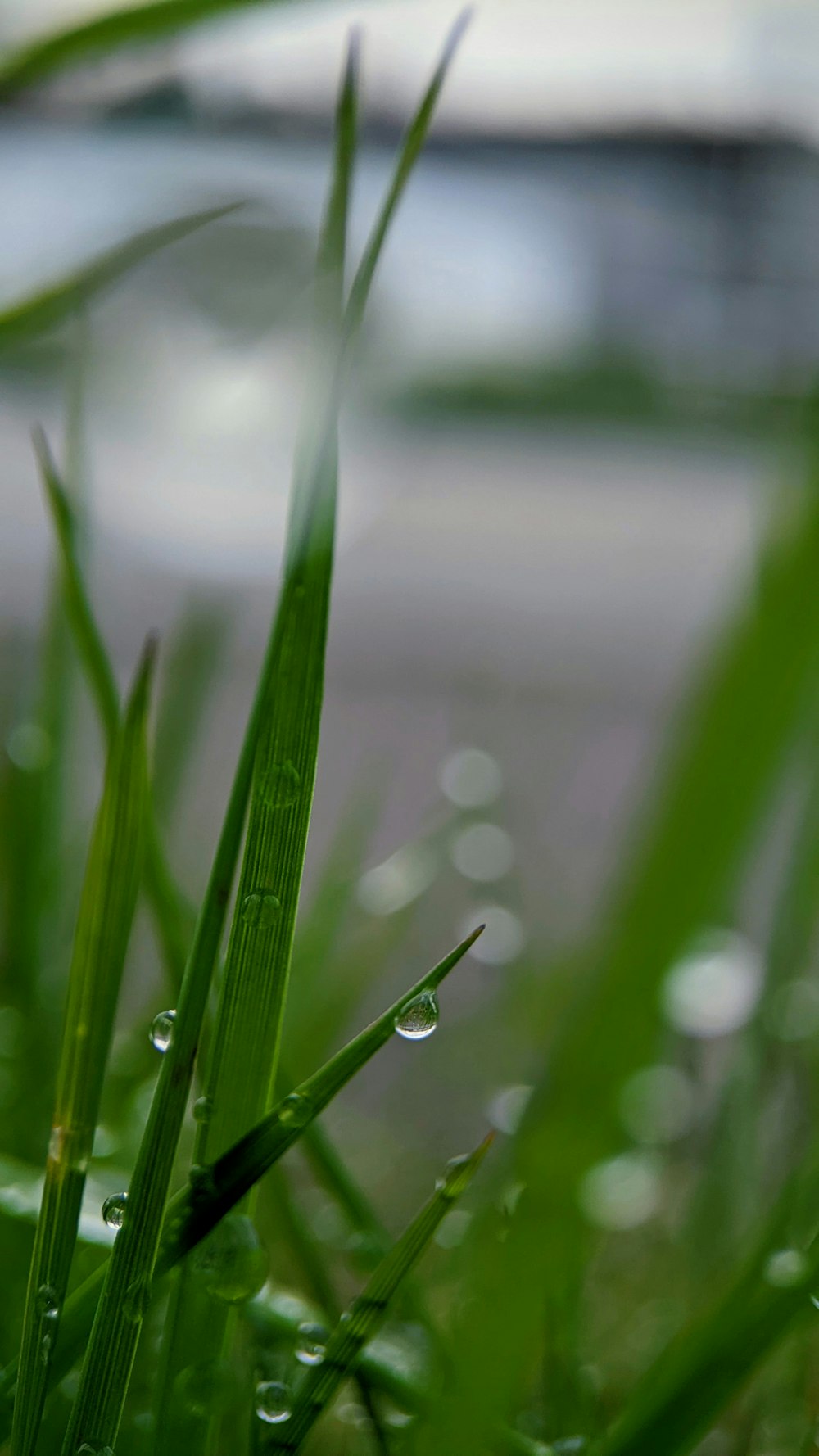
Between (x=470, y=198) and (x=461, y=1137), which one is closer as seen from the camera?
(x=461, y=1137)

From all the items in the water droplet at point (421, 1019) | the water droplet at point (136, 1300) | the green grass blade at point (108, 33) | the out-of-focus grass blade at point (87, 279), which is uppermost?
the green grass blade at point (108, 33)

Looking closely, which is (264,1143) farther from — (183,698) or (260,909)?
(183,698)

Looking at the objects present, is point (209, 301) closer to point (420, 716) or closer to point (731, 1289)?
point (420, 716)

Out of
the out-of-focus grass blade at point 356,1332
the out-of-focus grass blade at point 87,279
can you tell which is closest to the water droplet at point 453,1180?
the out-of-focus grass blade at point 356,1332

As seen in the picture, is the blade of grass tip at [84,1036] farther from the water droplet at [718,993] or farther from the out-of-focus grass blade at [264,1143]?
the water droplet at [718,993]

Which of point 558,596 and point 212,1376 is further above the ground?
point 212,1376

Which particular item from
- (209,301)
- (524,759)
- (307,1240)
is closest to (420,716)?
(524,759)
